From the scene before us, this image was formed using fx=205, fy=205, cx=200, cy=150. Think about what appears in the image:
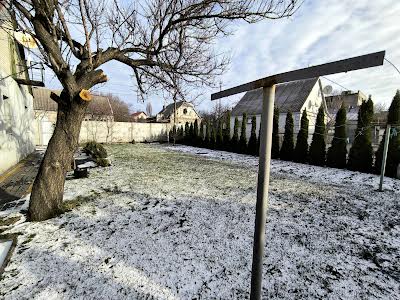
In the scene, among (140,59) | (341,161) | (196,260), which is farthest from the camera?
(341,161)

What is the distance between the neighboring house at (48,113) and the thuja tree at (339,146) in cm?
989

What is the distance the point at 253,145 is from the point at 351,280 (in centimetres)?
1089

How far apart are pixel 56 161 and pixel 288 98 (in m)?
20.3

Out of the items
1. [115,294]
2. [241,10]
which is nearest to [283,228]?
[115,294]

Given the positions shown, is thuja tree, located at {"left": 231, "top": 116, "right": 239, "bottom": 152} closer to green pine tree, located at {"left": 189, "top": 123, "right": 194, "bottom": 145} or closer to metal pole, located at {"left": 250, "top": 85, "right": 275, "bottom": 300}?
green pine tree, located at {"left": 189, "top": 123, "right": 194, "bottom": 145}

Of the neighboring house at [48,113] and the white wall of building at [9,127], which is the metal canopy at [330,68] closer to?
the neighboring house at [48,113]

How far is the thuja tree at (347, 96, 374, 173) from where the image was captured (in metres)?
7.66

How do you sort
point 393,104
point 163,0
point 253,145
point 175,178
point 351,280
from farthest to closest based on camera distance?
1. point 253,145
2. point 393,104
3. point 175,178
4. point 163,0
5. point 351,280

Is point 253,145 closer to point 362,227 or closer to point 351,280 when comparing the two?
point 362,227

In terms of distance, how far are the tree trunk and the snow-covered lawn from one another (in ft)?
0.79

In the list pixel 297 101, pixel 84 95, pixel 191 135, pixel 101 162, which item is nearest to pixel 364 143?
pixel 84 95

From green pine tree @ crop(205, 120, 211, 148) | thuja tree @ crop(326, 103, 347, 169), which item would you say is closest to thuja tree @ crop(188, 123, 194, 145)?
green pine tree @ crop(205, 120, 211, 148)

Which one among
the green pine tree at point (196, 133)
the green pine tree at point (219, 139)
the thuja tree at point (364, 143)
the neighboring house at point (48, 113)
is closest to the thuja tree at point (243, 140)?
the green pine tree at point (219, 139)

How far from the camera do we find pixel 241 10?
3.23 metres
